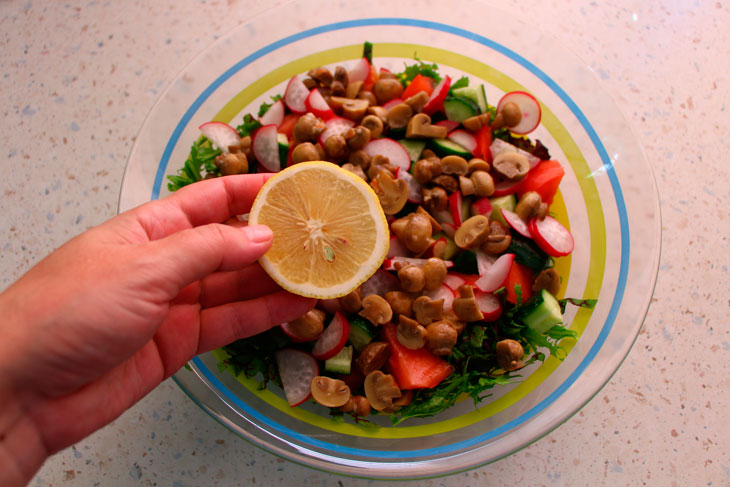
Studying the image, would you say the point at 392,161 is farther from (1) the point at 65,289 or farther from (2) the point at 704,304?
(2) the point at 704,304

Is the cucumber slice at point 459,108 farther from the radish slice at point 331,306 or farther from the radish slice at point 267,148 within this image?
the radish slice at point 331,306

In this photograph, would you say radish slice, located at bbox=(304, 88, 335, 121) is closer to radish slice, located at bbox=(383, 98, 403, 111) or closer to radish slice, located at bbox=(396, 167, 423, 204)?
radish slice, located at bbox=(383, 98, 403, 111)

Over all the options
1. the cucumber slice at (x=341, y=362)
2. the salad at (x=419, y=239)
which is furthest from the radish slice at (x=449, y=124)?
the cucumber slice at (x=341, y=362)

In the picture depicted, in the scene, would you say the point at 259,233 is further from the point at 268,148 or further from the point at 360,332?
the point at 268,148

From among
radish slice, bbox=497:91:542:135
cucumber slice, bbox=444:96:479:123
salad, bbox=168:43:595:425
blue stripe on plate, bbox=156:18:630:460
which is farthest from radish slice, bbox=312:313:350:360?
radish slice, bbox=497:91:542:135

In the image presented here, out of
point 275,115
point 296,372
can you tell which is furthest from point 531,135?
point 296,372

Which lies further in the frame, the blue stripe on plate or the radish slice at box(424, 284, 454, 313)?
the radish slice at box(424, 284, 454, 313)
